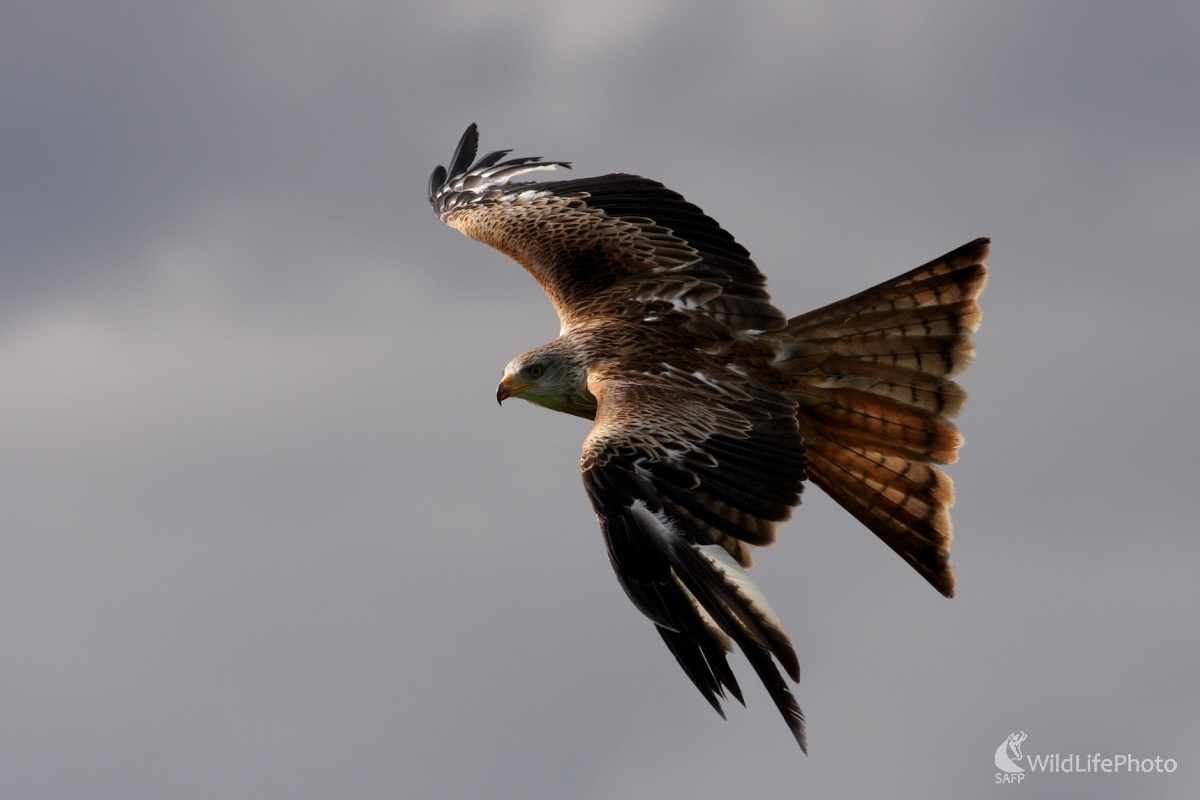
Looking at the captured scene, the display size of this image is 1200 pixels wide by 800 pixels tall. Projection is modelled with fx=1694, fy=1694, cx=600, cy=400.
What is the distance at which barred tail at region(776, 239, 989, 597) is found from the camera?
11.6 meters

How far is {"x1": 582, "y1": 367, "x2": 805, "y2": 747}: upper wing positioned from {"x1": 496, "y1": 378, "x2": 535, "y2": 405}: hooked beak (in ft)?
4.14

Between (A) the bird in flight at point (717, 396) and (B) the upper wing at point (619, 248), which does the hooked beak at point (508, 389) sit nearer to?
(A) the bird in flight at point (717, 396)

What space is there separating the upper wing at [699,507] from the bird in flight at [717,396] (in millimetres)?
11

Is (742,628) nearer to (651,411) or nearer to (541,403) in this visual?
(651,411)

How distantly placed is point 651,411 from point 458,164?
6640mm

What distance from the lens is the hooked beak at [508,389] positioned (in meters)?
12.1

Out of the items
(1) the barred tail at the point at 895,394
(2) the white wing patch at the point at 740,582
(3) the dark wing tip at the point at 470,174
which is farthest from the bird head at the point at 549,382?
(3) the dark wing tip at the point at 470,174

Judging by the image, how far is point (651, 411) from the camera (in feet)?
34.5

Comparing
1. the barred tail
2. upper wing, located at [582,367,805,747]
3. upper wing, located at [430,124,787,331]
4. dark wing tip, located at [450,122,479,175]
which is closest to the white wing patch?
upper wing, located at [582,367,805,747]

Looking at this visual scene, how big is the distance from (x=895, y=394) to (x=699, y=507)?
2.50m

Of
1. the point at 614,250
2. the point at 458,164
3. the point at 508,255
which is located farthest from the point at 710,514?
the point at 458,164

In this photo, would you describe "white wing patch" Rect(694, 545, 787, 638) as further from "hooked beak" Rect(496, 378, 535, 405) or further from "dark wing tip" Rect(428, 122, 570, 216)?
"dark wing tip" Rect(428, 122, 570, 216)

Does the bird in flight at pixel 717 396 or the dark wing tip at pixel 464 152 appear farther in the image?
the dark wing tip at pixel 464 152

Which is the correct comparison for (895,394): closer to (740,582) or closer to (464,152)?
(740,582)
